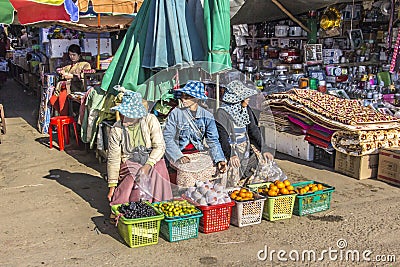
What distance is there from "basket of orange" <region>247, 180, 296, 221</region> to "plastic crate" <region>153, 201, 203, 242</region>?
2.84 feet

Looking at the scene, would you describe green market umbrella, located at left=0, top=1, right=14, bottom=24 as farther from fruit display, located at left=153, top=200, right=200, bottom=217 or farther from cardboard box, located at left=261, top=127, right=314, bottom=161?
cardboard box, located at left=261, top=127, right=314, bottom=161

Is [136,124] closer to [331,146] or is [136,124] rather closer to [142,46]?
[142,46]

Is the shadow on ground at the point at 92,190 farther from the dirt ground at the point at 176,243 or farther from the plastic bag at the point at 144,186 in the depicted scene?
the plastic bag at the point at 144,186

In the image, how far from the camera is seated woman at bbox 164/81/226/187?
5.13 m

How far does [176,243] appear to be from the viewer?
447 cm

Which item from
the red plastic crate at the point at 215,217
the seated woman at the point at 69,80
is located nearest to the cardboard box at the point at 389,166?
the red plastic crate at the point at 215,217

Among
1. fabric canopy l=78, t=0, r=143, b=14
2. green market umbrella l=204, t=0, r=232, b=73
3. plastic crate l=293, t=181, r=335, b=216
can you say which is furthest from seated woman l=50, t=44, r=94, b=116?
plastic crate l=293, t=181, r=335, b=216

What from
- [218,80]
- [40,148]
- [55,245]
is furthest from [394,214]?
[40,148]

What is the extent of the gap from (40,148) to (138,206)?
451cm

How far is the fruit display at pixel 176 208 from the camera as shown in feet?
14.6

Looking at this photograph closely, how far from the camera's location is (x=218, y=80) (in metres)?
5.70

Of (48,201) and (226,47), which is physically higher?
(226,47)

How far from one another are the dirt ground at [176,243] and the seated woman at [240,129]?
0.89 m

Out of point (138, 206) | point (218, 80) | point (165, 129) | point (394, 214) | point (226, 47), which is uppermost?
point (226, 47)
